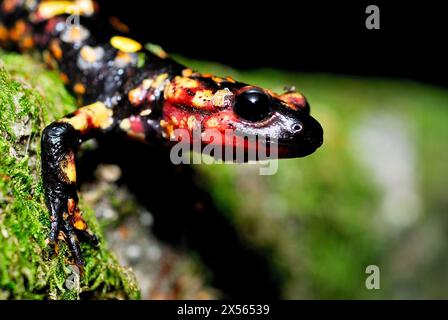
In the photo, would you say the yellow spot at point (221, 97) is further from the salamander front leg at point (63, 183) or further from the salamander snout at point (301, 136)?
the salamander front leg at point (63, 183)

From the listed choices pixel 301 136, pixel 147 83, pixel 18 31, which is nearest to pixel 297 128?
pixel 301 136

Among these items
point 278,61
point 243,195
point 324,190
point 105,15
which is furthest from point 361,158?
point 105,15

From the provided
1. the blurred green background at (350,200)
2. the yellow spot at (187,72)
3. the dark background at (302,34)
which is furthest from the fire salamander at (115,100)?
the dark background at (302,34)

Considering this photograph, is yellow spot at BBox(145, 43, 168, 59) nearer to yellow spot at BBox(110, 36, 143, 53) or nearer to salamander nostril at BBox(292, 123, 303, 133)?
yellow spot at BBox(110, 36, 143, 53)

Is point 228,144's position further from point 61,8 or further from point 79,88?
point 61,8

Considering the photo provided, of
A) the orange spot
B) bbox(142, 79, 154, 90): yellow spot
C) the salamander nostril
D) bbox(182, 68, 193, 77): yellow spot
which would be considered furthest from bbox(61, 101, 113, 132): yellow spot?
the salamander nostril
